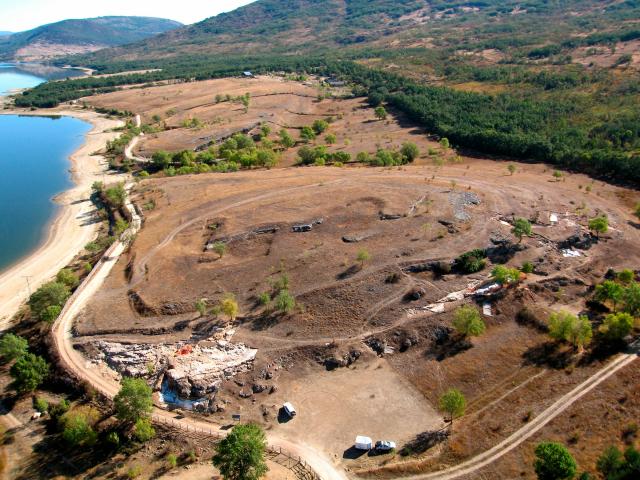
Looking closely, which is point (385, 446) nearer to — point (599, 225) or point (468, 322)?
point (468, 322)

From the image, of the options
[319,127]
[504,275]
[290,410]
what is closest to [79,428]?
[290,410]

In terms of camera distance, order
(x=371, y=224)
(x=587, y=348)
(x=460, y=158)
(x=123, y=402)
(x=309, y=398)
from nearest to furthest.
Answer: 1. (x=123, y=402)
2. (x=309, y=398)
3. (x=587, y=348)
4. (x=371, y=224)
5. (x=460, y=158)

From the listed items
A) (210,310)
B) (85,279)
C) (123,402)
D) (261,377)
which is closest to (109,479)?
(123,402)

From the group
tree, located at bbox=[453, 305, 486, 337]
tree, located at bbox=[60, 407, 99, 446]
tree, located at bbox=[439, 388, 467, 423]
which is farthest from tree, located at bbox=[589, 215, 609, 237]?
tree, located at bbox=[60, 407, 99, 446]

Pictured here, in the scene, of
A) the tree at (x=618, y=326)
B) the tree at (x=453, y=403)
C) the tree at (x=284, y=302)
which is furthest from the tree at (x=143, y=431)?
the tree at (x=618, y=326)

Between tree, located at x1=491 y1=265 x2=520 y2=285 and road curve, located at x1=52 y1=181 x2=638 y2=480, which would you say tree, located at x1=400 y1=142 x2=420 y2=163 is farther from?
road curve, located at x1=52 y1=181 x2=638 y2=480

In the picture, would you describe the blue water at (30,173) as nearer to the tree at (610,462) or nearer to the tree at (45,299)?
the tree at (45,299)

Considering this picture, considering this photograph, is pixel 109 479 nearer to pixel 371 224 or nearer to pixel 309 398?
pixel 309 398
